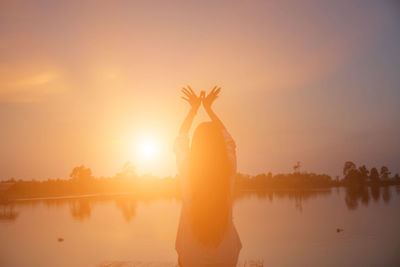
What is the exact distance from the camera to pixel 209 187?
235cm

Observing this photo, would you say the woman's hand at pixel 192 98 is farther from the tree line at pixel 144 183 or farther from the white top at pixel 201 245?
the tree line at pixel 144 183

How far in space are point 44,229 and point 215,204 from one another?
95.4ft

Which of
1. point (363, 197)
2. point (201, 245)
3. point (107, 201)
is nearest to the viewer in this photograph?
point (201, 245)

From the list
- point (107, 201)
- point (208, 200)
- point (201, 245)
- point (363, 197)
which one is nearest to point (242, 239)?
point (201, 245)

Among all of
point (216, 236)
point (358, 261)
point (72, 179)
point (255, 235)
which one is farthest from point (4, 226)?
point (72, 179)

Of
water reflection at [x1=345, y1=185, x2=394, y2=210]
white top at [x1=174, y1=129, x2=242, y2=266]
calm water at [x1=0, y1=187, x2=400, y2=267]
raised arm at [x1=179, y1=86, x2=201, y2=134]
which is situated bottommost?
water reflection at [x1=345, y1=185, x2=394, y2=210]

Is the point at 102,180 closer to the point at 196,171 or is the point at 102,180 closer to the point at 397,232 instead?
the point at 397,232

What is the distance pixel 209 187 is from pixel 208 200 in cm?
11

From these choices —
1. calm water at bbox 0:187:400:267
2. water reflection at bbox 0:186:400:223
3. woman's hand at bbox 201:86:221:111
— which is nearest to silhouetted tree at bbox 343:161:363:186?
water reflection at bbox 0:186:400:223

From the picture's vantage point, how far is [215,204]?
2.37 m

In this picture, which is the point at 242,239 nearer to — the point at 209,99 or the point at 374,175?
the point at 209,99

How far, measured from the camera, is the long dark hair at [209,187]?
7.76 ft

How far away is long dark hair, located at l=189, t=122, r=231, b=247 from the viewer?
237 centimetres

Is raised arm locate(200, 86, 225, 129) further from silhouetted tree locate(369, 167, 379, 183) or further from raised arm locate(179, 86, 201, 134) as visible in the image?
silhouetted tree locate(369, 167, 379, 183)
